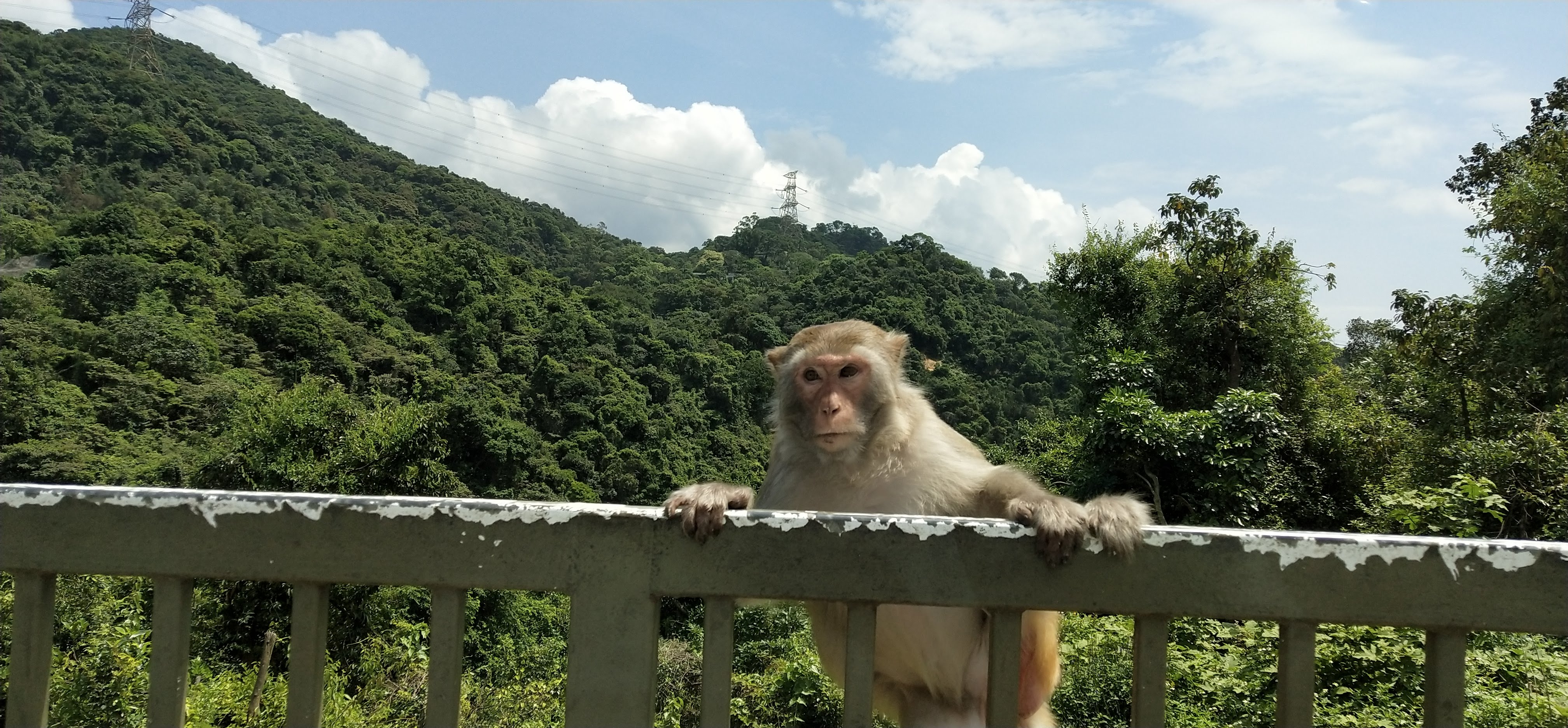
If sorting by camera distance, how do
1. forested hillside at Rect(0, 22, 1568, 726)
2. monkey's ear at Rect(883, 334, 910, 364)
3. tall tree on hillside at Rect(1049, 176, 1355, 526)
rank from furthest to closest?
tall tree on hillside at Rect(1049, 176, 1355, 526) < forested hillside at Rect(0, 22, 1568, 726) < monkey's ear at Rect(883, 334, 910, 364)

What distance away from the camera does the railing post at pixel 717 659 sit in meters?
1.56

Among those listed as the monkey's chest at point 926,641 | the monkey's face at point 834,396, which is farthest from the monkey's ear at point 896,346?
the monkey's chest at point 926,641

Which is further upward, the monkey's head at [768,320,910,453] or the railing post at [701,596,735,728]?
the monkey's head at [768,320,910,453]

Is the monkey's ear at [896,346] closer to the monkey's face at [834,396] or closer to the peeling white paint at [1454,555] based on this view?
the monkey's face at [834,396]

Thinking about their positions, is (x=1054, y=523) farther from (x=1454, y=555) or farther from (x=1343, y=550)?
(x=1454, y=555)

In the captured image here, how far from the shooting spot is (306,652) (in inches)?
63.1

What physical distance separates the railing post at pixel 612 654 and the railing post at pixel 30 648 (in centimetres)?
95

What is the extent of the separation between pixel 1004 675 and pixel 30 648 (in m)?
1.74

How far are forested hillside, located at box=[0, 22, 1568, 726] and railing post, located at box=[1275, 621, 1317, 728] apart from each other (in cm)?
220

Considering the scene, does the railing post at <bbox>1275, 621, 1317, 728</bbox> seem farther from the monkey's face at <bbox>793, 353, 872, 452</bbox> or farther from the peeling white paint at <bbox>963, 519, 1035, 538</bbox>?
the monkey's face at <bbox>793, 353, 872, 452</bbox>

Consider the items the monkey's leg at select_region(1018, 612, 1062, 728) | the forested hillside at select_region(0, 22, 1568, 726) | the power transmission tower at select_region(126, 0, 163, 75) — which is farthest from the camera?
the power transmission tower at select_region(126, 0, 163, 75)

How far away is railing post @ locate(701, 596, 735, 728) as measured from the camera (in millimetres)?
1558

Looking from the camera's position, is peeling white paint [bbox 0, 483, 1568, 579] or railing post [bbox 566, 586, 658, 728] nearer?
peeling white paint [bbox 0, 483, 1568, 579]

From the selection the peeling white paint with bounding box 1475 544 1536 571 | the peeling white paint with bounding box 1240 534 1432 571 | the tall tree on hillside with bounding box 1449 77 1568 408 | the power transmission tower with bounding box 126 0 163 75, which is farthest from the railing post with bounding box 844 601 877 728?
the power transmission tower with bounding box 126 0 163 75
